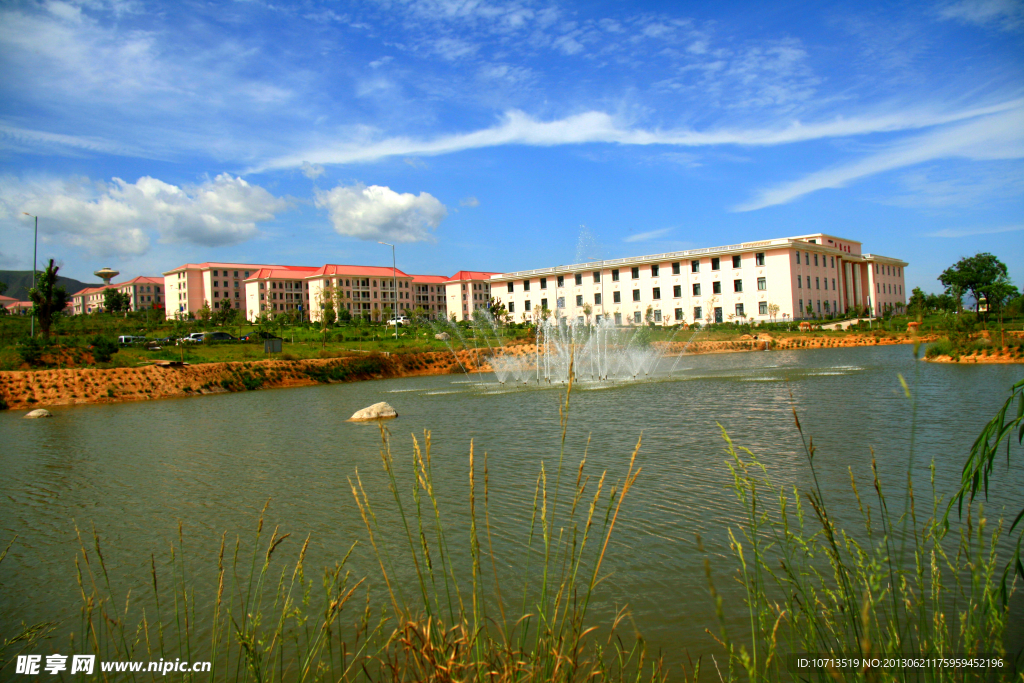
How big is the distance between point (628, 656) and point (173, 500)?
19.9ft

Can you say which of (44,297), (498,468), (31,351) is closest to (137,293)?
(44,297)

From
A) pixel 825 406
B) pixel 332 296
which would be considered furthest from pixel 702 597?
pixel 332 296

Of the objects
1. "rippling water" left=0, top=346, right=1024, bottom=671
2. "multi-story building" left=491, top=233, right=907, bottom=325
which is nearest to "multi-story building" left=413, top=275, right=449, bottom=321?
"multi-story building" left=491, top=233, right=907, bottom=325

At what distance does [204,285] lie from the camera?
109m

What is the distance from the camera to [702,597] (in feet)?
13.7

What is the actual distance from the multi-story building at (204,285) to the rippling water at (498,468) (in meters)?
99.9

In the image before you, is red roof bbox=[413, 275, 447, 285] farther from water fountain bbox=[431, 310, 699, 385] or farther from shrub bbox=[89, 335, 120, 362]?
shrub bbox=[89, 335, 120, 362]

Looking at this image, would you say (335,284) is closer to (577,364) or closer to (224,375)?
(224,375)

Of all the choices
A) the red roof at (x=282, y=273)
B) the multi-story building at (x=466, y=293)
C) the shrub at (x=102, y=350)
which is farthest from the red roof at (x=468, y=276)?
the shrub at (x=102, y=350)

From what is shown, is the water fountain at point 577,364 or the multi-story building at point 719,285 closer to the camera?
the water fountain at point 577,364

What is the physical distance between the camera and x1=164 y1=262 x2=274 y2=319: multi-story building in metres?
108

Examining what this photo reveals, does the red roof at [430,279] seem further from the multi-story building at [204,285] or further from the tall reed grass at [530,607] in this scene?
the tall reed grass at [530,607]

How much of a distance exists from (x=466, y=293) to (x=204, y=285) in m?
52.5

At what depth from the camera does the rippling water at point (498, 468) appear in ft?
16.2
